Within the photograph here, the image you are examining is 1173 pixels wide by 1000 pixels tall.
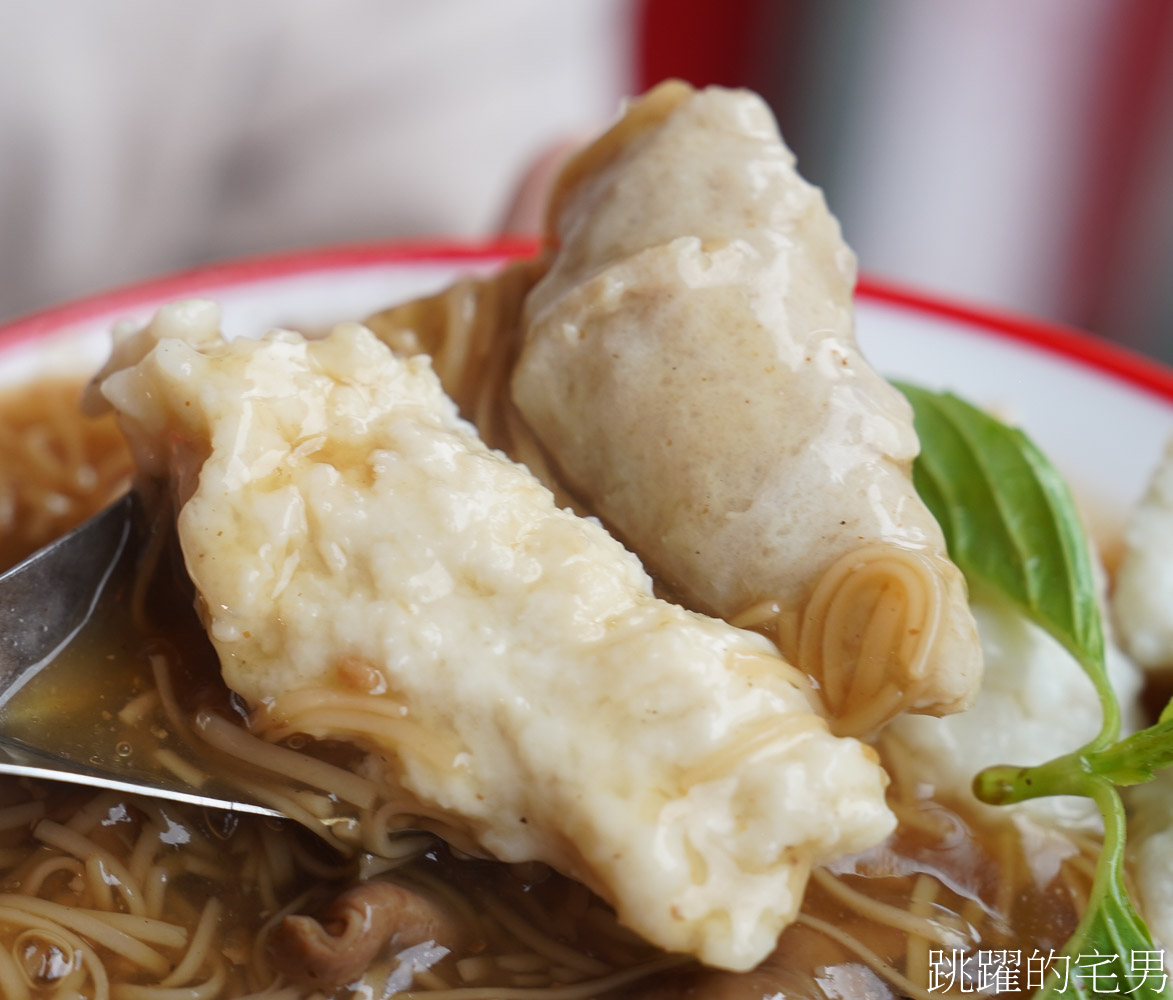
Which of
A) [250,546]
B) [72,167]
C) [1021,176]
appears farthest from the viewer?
[1021,176]

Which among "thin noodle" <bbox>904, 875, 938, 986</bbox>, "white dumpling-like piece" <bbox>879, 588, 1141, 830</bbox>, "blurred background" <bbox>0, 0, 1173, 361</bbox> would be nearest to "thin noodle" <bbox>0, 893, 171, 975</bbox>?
"thin noodle" <bbox>904, 875, 938, 986</bbox>

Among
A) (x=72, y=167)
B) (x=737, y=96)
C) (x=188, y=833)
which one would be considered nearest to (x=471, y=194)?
(x=72, y=167)

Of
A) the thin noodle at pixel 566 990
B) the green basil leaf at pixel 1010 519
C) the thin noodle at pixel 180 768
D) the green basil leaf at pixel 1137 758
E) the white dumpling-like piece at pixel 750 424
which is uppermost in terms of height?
the white dumpling-like piece at pixel 750 424

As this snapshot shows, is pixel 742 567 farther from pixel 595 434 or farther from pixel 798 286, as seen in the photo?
pixel 798 286

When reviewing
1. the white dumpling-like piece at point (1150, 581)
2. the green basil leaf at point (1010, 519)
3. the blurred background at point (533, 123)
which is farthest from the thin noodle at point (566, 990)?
the blurred background at point (533, 123)

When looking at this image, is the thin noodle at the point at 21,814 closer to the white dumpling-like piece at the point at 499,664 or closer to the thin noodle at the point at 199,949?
the thin noodle at the point at 199,949

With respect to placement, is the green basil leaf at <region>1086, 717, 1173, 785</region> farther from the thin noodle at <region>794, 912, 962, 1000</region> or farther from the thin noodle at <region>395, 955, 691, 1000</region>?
the thin noodle at <region>395, 955, 691, 1000</region>
